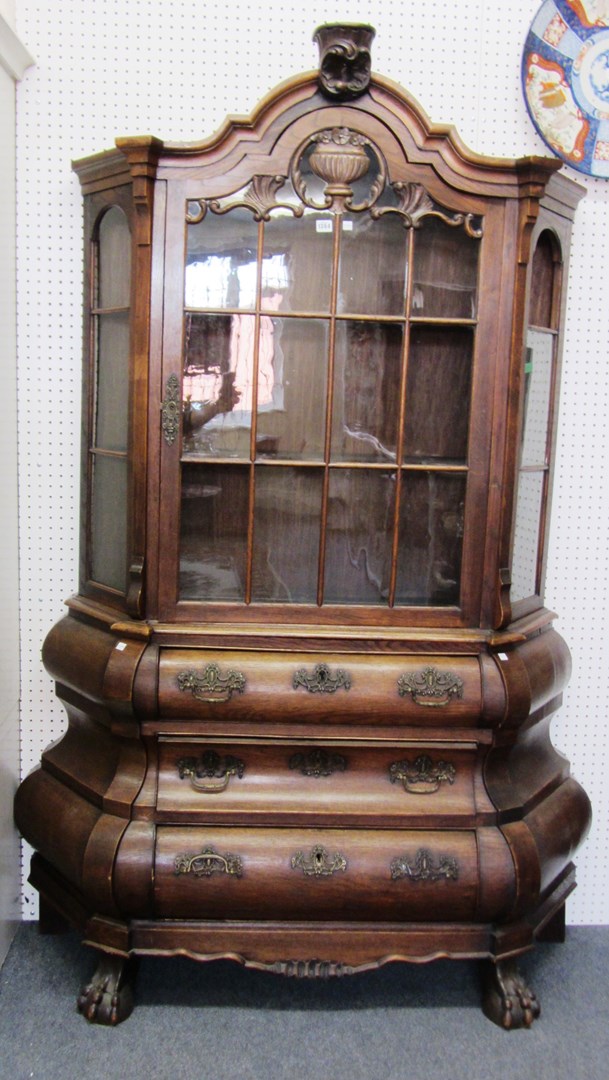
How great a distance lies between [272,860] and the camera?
77.7 inches

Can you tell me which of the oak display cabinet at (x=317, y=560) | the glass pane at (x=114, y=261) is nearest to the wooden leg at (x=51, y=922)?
the oak display cabinet at (x=317, y=560)

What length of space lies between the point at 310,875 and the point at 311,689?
1.27ft

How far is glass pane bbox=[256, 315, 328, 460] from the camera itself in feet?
6.63

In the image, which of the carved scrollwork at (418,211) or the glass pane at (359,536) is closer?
the carved scrollwork at (418,211)

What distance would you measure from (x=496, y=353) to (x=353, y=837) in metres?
1.08

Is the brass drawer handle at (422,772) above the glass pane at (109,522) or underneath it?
underneath

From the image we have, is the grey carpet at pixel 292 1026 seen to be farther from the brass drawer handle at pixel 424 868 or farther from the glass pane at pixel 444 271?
the glass pane at pixel 444 271

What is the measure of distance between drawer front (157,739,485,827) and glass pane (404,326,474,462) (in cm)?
65

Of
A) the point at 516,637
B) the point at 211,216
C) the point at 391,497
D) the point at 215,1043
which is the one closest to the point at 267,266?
the point at 211,216

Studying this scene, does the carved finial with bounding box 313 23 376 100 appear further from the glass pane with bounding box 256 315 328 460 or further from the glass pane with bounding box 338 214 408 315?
the glass pane with bounding box 256 315 328 460

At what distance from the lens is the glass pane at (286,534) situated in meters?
2.05

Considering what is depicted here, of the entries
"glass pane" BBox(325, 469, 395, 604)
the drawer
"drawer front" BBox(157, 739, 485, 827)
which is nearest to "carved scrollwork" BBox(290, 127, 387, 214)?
"glass pane" BBox(325, 469, 395, 604)

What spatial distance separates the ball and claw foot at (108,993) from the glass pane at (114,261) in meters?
1.44

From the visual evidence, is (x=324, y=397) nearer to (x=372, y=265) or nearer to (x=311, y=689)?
(x=372, y=265)
